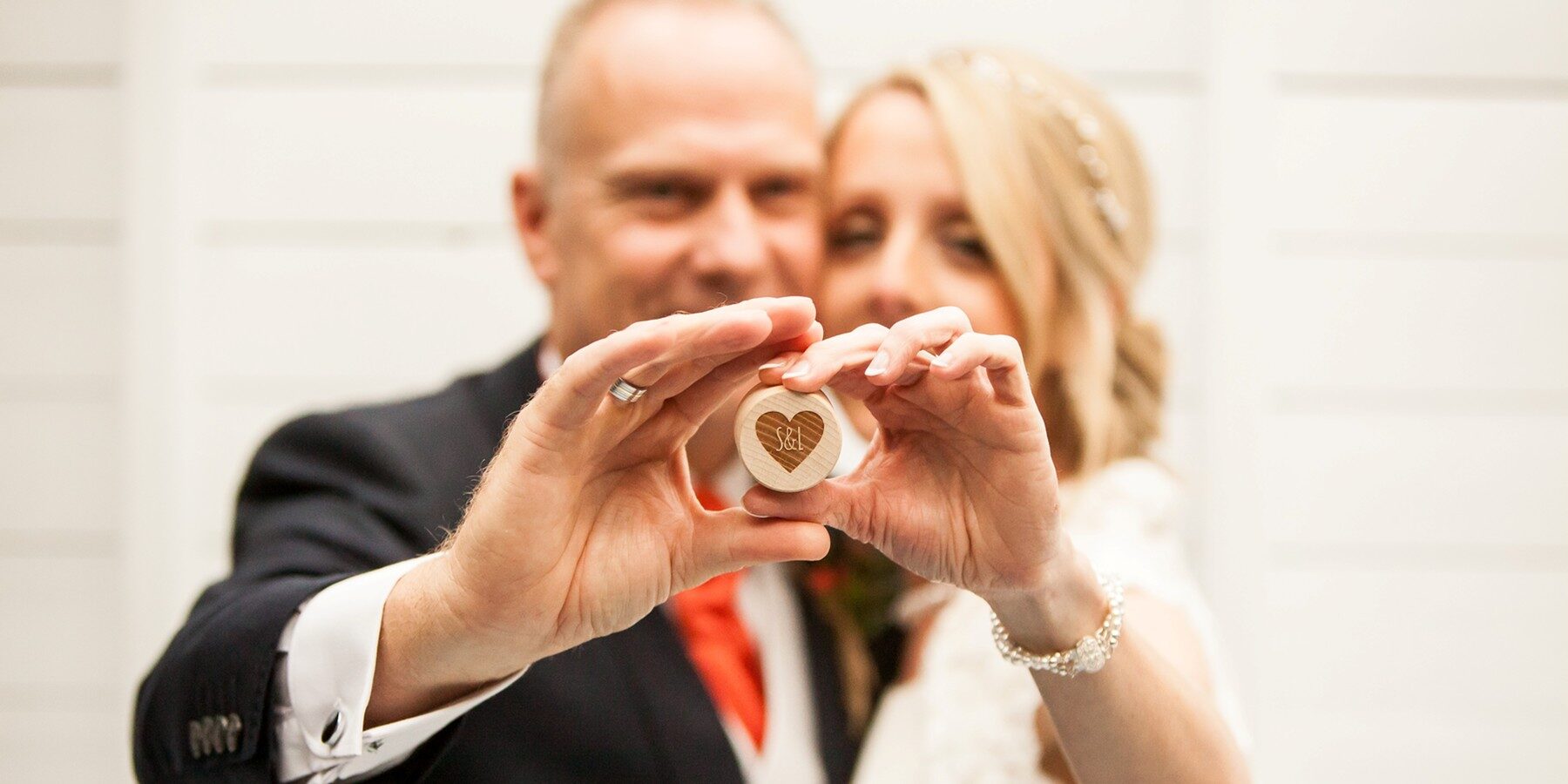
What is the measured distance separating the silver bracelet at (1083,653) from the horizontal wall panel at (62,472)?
1699mm

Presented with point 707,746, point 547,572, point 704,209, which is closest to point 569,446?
point 547,572

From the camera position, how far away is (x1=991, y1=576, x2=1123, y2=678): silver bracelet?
90 centimetres

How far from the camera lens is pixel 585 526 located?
2.67 feet

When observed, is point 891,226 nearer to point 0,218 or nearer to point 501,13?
point 501,13

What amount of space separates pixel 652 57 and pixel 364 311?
2.79 ft

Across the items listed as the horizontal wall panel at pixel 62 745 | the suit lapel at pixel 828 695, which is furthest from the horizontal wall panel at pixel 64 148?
the suit lapel at pixel 828 695

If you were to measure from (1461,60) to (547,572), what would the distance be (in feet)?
6.49

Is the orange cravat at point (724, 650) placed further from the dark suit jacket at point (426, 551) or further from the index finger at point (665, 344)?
the index finger at point (665, 344)

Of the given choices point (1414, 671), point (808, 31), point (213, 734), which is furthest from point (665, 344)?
point (1414, 671)

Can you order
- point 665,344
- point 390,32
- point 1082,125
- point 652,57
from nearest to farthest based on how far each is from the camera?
point 665,344 → point 652,57 → point 1082,125 → point 390,32

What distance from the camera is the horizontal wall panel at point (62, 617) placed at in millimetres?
1932

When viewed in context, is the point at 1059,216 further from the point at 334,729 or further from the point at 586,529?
the point at 334,729

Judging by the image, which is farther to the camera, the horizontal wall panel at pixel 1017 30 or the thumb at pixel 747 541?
the horizontal wall panel at pixel 1017 30

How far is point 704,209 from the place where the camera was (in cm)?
139
